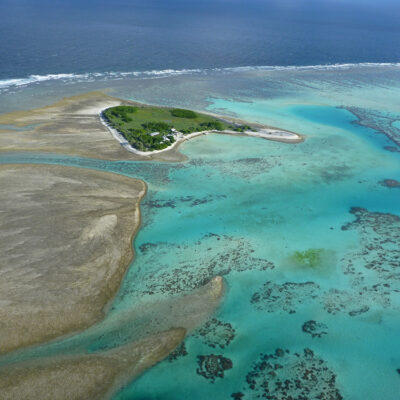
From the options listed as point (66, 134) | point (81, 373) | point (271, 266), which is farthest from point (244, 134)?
point (81, 373)

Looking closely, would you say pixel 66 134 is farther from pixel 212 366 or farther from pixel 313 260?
pixel 212 366

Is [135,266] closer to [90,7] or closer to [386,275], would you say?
[386,275]

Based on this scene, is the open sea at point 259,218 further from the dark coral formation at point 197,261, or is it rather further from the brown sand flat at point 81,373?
the brown sand flat at point 81,373

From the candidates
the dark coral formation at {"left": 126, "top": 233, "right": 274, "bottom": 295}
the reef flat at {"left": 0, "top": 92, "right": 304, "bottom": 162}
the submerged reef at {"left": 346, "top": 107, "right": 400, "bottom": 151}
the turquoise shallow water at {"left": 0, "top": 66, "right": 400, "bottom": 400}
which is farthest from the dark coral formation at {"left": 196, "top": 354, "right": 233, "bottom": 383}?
the submerged reef at {"left": 346, "top": 107, "right": 400, "bottom": 151}

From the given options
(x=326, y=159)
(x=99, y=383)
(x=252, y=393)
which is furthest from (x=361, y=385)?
(x=326, y=159)

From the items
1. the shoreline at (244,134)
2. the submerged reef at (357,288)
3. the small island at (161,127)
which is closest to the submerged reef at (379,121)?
the shoreline at (244,134)

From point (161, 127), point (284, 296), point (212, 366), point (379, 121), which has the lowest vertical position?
point (212, 366)

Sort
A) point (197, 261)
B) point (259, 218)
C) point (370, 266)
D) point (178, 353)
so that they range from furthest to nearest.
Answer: point (259, 218)
point (370, 266)
point (197, 261)
point (178, 353)
